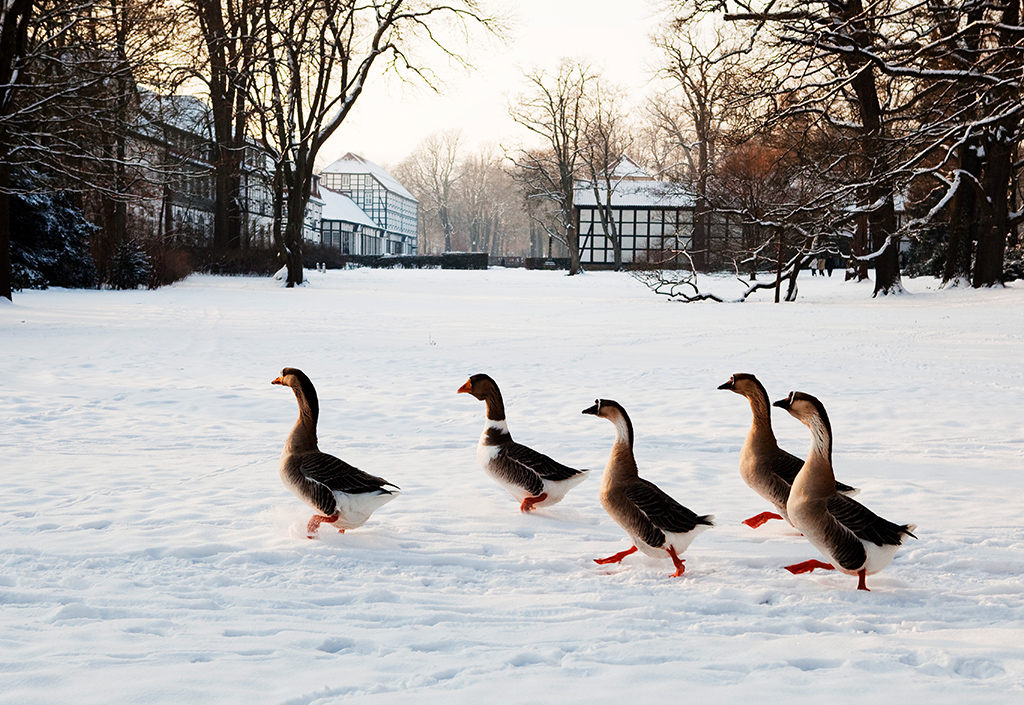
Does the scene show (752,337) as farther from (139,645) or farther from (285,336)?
(139,645)

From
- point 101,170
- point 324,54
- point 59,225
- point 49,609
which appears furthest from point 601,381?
point 324,54

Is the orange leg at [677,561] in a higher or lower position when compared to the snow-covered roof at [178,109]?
lower

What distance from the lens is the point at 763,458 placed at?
495cm

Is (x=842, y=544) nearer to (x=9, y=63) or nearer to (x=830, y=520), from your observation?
(x=830, y=520)

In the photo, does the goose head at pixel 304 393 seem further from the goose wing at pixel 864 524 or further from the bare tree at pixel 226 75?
the bare tree at pixel 226 75

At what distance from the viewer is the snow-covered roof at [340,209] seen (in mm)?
90006

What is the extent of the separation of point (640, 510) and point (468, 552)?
3.52ft

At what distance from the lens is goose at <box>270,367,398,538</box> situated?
4664 mm

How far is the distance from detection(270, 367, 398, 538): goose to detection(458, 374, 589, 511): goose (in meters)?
0.86

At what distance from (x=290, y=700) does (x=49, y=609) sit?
147 cm

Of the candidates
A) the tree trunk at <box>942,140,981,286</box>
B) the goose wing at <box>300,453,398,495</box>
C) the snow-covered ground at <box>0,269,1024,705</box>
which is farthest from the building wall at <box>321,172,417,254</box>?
the goose wing at <box>300,453,398,495</box>

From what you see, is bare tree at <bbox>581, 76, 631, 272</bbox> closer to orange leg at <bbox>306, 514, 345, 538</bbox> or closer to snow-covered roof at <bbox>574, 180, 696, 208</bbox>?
snow-covered roof at <bbox>574, 180, 696, 208</bbox>

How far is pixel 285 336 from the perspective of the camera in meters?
16.6

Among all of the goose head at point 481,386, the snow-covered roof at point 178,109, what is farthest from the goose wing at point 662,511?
the snow-covered roof at point 178,109
